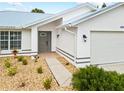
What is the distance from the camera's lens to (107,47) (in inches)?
506

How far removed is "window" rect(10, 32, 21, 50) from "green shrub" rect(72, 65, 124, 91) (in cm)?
1066

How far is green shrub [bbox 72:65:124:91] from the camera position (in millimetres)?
6410

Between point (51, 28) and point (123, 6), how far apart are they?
27.6ft

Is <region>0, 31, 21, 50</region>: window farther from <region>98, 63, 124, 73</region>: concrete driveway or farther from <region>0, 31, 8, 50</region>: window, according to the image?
<region>98, 63, 124, 73</region>: concrete driveway

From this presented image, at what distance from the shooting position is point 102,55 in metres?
12.7

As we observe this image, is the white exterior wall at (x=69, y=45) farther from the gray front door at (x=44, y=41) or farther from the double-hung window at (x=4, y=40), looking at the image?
the double-hung window at (x=4, y=40)

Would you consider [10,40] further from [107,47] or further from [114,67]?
Answer: [114,67]

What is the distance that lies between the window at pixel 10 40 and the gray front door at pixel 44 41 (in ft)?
10.2

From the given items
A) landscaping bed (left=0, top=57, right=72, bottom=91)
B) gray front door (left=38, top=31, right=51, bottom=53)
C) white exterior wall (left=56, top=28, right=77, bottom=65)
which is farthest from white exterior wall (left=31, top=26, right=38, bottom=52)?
landscaping bed (left=0, top=57, right=72, bottom=91)

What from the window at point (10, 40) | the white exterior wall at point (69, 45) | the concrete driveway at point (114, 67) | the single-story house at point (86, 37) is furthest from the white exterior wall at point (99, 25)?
the window at point (10, 40)

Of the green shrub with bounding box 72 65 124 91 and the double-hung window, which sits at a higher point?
the double-hung window

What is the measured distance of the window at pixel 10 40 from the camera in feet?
→ 52.9

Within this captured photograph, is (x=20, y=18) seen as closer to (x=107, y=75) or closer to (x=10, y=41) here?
(x=10, y=41)

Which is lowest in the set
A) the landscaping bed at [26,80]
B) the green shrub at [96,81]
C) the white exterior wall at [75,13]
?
the landscaping bed at [26,80]
